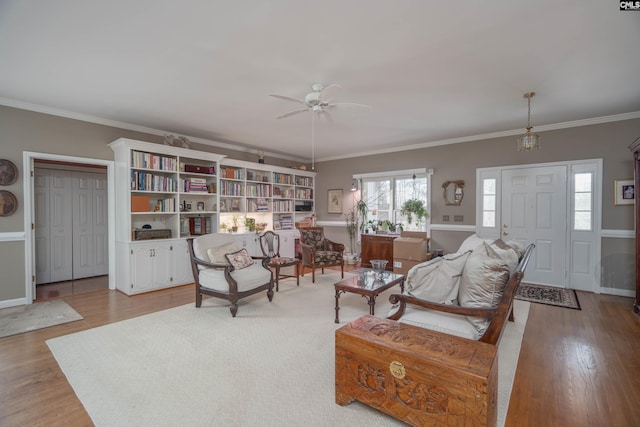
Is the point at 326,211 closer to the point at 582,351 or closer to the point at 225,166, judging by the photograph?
the point at 225,166

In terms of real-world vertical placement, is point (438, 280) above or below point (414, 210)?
below

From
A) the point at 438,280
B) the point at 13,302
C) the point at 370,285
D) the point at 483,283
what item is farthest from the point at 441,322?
the point at 13,302

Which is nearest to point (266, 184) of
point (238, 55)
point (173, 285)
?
point (173, 285)

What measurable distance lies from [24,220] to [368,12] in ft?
16.5

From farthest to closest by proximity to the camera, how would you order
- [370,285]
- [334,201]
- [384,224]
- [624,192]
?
[334,201]
[384,224]
[624,192]
[370,285]

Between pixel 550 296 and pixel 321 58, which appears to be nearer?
pixel 321 58

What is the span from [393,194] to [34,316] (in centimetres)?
634

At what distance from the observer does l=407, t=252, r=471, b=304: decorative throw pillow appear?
7.75 feet

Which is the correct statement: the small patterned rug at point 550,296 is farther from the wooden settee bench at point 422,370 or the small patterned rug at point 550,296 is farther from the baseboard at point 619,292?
the wooden settee bench at point 422,370

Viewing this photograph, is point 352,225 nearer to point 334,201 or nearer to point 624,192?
point 334,201

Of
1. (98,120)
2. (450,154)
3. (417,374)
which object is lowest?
(417,374)

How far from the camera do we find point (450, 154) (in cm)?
590

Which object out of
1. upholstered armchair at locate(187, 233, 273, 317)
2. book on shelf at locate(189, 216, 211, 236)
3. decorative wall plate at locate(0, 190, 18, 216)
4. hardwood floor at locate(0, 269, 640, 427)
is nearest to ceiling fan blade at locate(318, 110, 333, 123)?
upholstered armchair at locate(187, 233, 273, 317)

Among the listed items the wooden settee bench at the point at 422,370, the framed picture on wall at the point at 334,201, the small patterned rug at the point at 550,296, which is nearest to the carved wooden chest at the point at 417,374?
the wooden settee bench at the point at 422,370
